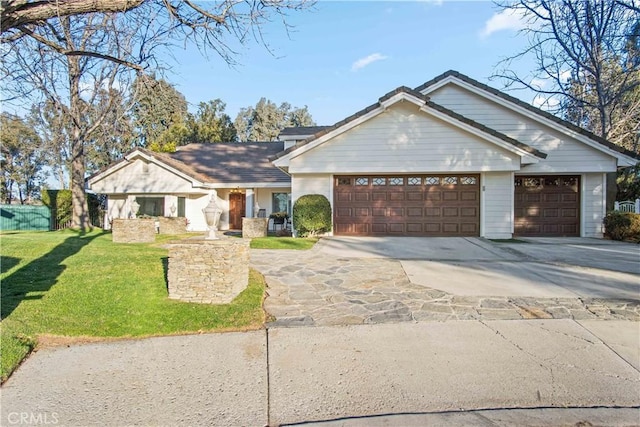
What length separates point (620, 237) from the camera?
12.4 m

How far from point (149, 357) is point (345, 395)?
86.7 inches

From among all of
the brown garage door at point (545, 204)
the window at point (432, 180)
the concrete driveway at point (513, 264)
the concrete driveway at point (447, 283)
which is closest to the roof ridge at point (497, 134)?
the brown garage door at point (545, 204)

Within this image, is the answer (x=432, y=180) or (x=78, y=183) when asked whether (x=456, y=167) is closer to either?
(x=432, y=180)

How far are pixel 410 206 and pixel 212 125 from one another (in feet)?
83.7

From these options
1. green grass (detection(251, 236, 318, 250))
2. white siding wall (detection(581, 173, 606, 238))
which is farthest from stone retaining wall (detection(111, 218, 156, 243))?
white siding wall (detection(581, 173, 606, 238))

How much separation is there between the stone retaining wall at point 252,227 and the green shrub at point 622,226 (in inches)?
536

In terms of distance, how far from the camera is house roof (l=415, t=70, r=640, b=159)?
42.1 ft

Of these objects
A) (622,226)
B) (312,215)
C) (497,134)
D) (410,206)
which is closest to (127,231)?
(312,215)

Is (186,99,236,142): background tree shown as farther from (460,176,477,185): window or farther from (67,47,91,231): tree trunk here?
(460,176,477,185): window

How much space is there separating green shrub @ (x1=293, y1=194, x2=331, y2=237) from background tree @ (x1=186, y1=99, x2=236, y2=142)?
852 inches

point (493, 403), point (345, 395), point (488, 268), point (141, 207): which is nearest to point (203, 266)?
point (345, 395)

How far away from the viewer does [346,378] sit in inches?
126

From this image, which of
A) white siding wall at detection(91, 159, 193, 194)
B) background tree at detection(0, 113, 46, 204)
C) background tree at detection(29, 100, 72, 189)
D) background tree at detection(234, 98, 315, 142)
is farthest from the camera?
background tree at detection(234, 98, 315, 142)

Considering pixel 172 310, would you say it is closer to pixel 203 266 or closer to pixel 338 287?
pixel 203 266
